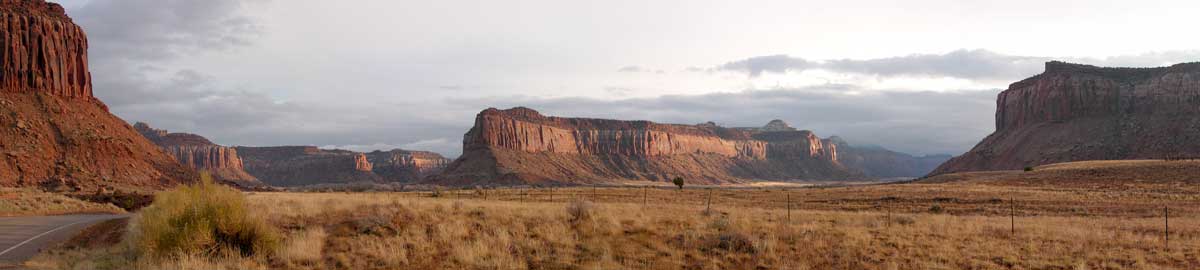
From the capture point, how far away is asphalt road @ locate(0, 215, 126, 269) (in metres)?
18.1

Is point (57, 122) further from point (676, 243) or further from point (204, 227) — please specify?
point (676, 243)

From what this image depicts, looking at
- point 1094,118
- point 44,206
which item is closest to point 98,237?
point 44,206

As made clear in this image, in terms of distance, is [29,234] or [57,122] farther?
[57,122]

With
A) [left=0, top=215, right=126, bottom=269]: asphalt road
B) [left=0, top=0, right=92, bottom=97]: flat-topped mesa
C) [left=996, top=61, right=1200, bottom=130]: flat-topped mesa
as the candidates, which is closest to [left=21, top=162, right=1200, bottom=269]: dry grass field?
[left=0, top=215, right=126, bottom=269]: asphalt road

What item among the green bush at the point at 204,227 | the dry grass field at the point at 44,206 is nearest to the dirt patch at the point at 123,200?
the dry grass field at the point at 44,206

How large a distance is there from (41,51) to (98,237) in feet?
229

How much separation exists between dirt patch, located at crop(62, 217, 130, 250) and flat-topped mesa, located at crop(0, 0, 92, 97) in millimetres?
60867

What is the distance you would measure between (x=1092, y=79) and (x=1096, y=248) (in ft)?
481

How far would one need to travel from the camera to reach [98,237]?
21.2m

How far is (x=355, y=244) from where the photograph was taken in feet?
56.5

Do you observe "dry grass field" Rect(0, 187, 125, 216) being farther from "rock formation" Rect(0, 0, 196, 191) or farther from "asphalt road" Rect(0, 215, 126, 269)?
"rock formation" Rect(0, 0, 196, 191)

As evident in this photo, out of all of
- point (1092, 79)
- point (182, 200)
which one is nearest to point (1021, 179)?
point (182, 200)

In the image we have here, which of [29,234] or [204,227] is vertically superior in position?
[204,227]

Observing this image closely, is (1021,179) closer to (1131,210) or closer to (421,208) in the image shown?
(1131,210)
